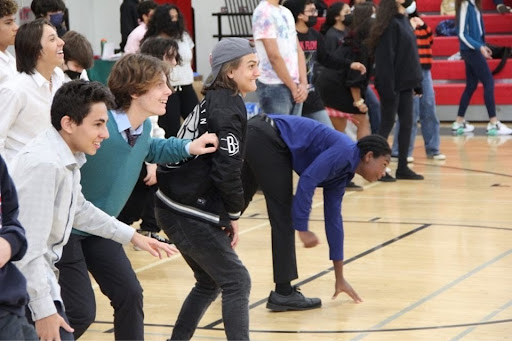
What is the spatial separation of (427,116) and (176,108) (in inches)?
133

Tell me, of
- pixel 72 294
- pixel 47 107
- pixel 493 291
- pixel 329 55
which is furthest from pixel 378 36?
pixel 72 294

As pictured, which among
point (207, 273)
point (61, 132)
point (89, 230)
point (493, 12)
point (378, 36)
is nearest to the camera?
point (61, 132)

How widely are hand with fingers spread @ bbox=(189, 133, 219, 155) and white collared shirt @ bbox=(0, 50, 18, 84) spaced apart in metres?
1.36

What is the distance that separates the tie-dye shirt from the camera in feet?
29.1

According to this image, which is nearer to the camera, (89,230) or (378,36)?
(89,230)

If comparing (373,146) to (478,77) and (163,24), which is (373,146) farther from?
(478,77)

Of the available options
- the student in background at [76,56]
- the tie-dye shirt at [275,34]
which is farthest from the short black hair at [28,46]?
the tie-dye shirt at [275,34]

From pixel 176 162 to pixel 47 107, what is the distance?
2.72 feet

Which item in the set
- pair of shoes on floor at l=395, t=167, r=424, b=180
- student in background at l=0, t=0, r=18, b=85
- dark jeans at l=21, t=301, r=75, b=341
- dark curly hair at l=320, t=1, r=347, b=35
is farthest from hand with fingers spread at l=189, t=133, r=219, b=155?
dark curly hair at l=320, t=1, r=347, b=35

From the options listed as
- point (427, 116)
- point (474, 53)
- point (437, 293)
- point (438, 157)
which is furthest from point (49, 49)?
point (474, 53)

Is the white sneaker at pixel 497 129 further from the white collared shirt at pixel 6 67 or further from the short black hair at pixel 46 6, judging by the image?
the white collared shirt at pixel 6 67

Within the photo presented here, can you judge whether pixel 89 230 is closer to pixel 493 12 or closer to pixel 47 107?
pixel 47 107

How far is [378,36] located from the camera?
388 inches

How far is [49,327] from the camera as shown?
344 centimetres
